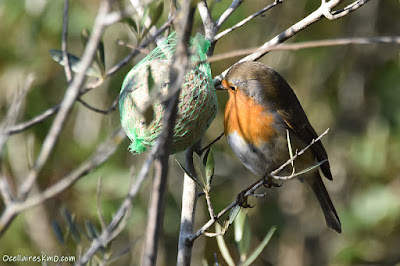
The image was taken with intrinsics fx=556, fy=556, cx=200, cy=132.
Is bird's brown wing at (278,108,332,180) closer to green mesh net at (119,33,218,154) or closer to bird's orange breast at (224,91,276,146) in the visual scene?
bird's orange breast at (224,91,276,146)

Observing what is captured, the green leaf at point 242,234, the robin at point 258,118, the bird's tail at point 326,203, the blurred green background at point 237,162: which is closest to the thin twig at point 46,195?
the green leaf at point 242,234

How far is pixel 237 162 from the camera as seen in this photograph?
193 inches

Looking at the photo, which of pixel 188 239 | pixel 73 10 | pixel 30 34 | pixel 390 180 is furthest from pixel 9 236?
pixel 390 180

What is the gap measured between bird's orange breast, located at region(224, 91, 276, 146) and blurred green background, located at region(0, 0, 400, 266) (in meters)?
0.70

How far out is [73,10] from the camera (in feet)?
13.2

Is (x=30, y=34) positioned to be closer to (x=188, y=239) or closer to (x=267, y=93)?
(x=267, y=93)

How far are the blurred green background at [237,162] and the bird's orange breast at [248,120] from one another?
705mm

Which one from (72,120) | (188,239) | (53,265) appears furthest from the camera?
(72,120)

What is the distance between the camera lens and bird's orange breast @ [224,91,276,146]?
298cm

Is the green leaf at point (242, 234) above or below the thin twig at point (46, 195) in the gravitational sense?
below

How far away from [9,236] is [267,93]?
79.4 inches

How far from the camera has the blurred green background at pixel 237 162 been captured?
3883mm

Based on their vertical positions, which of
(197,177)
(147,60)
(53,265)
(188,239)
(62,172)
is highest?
(147,60)

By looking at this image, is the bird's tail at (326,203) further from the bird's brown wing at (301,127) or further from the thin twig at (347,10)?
the thin twig at (347,10)
